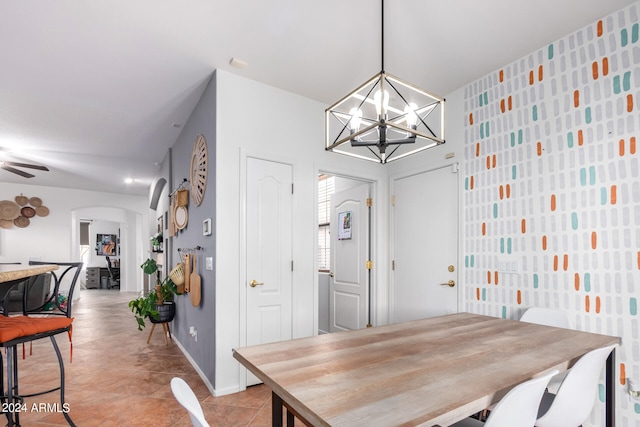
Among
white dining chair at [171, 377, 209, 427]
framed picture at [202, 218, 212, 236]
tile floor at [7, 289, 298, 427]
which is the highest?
framed picture at [202, 218, 212, 236]

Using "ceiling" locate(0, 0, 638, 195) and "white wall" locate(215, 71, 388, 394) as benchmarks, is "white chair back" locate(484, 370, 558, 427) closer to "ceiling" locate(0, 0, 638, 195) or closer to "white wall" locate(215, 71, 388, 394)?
"ceiling" locate(0, 0, 638, 195)

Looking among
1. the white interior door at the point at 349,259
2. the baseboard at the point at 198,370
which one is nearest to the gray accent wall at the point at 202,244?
the baseboard at the point at 198,370

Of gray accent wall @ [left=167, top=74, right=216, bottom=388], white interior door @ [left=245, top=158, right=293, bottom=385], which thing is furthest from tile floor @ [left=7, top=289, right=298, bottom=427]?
white interior door @ [left=245, top=158, right=293, bottom=385]

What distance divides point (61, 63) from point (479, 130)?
358cm

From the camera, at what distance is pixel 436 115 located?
3.47 m

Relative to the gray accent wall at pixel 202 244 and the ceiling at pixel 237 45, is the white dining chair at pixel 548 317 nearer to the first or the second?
the ceiling at pixel 237 45

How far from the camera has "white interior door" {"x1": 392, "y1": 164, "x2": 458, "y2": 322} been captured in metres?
3.23

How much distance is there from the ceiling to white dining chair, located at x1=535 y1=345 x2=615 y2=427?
2.05 meters

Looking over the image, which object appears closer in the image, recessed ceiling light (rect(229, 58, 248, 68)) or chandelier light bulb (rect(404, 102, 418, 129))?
chandelier light bulb (rect(404, 102, 418, 129))

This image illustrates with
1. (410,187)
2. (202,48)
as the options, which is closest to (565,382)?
(410,187)

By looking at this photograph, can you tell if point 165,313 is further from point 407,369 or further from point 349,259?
point 407,369

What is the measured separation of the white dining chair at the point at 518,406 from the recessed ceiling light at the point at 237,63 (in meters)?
2.73

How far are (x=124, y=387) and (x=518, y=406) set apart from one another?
310 cm

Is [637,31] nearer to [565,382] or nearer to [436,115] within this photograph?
[436,115]
